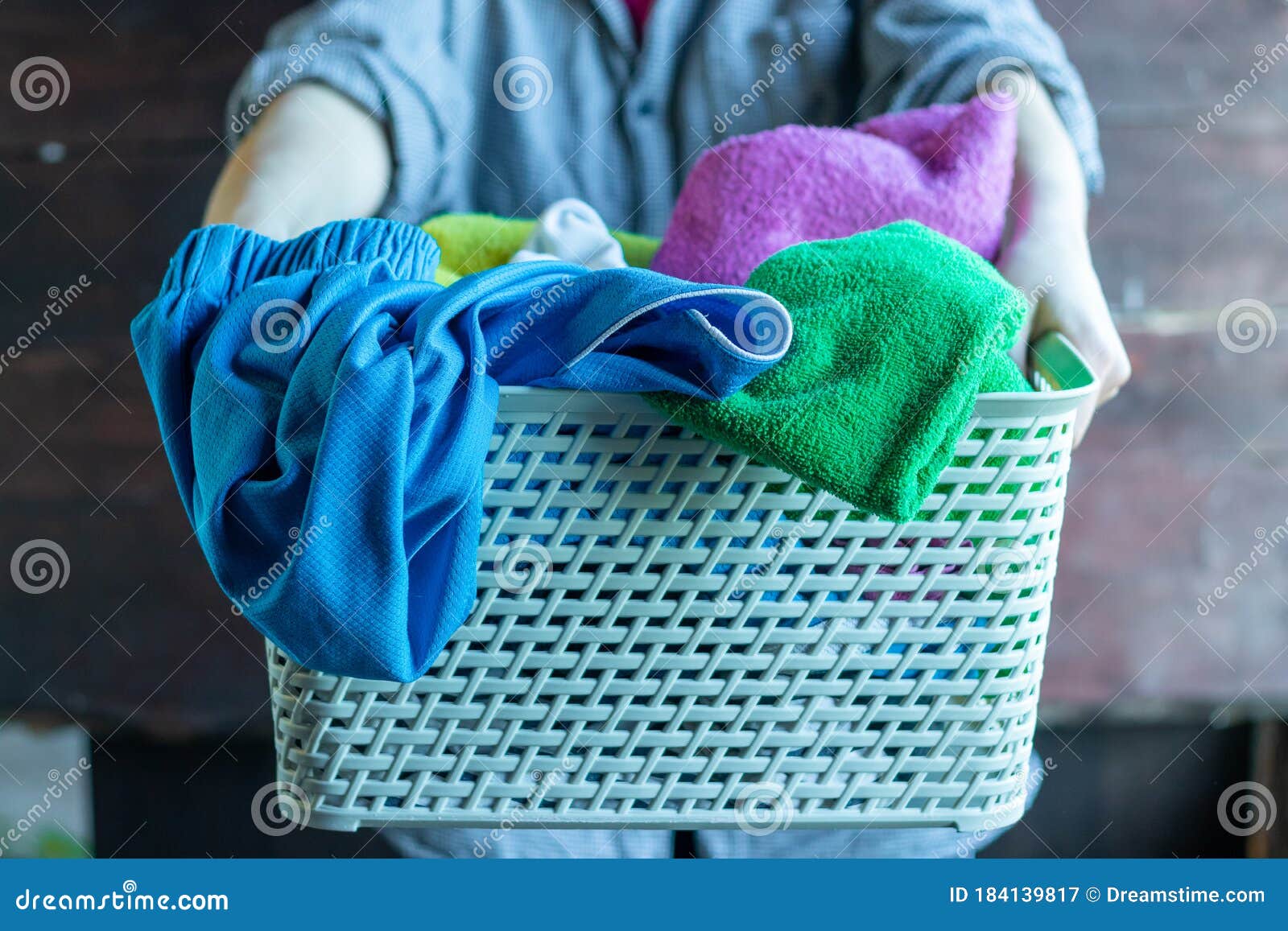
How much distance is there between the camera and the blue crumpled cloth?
360 millimetres

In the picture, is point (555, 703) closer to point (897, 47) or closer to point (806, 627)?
point (806, 627)

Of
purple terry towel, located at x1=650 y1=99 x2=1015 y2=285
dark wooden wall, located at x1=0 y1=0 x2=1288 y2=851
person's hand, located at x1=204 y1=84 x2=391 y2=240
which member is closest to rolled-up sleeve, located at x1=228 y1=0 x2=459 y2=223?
person's hand, located at x1=204 y1=84 x2=391 y2=240

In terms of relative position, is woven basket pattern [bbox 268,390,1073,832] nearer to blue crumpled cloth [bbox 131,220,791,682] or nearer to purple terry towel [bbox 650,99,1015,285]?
blue crumpled cloth [bbox 131,220,791,682]

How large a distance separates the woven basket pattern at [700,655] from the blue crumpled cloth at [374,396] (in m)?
0.02

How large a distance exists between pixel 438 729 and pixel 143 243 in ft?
2.24

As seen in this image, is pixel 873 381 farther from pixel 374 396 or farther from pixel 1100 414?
pixel 1100 414

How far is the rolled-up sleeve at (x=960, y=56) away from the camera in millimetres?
632

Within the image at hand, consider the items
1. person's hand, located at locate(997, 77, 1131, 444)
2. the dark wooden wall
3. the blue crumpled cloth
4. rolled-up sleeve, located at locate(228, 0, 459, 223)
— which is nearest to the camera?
the blue crumpled cloth

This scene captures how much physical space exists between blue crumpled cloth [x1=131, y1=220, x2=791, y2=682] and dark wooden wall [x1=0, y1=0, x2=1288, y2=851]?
0.61 meters

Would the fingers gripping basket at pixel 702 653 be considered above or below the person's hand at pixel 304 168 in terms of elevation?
below

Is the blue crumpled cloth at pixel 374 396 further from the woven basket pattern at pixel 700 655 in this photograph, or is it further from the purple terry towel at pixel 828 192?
the purple terry towel at pixel 828 192

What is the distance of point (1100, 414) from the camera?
96 centimetres

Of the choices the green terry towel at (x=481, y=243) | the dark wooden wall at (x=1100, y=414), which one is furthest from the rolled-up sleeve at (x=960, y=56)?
the dark wooden wall at (x=1100, y=414)

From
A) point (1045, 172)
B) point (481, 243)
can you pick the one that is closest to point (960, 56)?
point (1045, 172)
